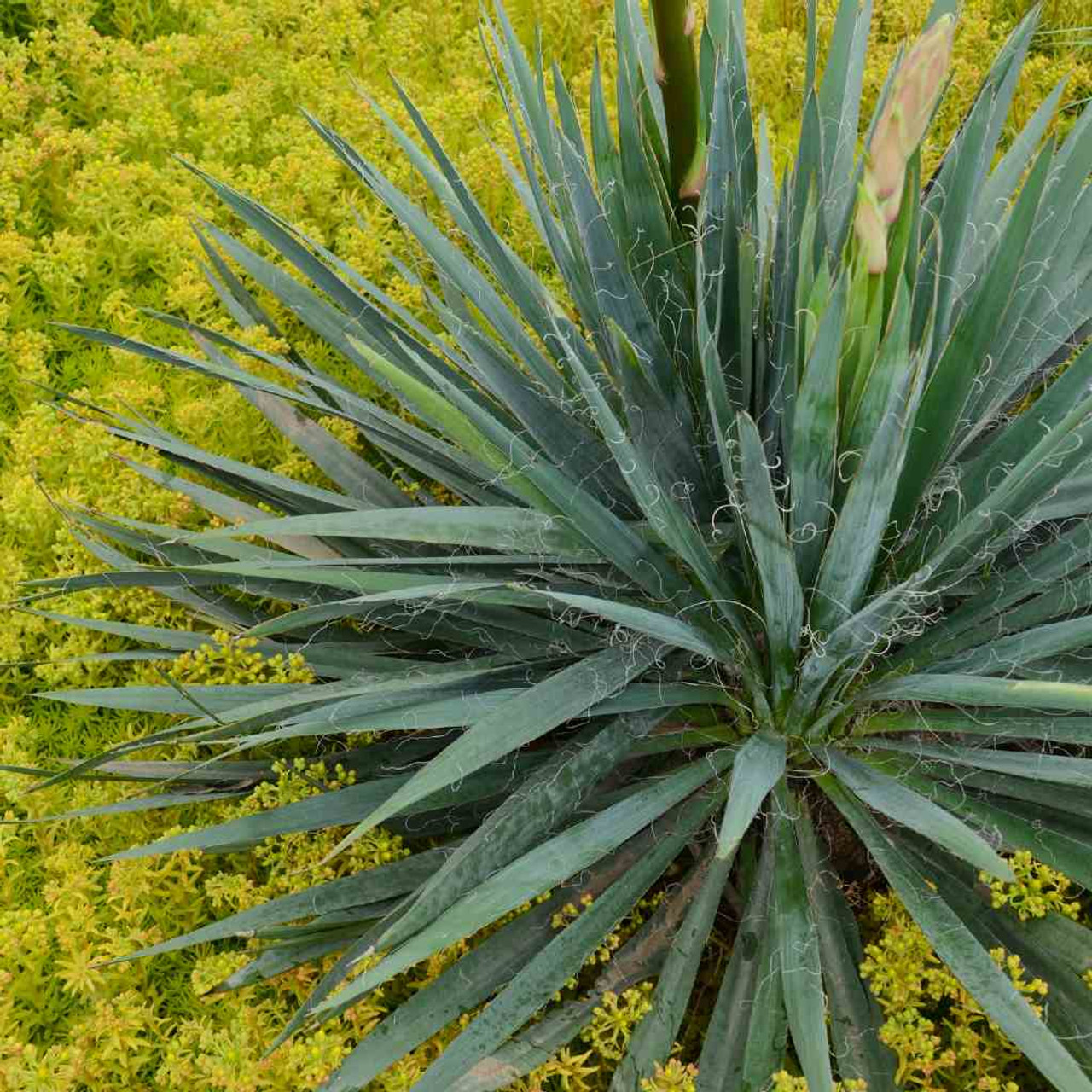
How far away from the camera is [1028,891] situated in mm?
1883

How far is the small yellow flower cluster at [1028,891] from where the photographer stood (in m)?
1.83

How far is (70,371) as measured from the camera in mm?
3260

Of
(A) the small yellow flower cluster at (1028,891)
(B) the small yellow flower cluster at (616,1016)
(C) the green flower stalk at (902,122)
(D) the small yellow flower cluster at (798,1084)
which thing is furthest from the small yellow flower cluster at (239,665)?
(C) the green flower stalk at (902,122)

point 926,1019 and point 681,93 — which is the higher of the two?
point 681,93

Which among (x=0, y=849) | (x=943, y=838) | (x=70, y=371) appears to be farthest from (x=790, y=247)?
(x=70, y=371)

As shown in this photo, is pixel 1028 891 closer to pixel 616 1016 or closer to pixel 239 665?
pixel 616 1016

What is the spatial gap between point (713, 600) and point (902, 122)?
76 cm

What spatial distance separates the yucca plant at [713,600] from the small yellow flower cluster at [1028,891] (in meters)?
0.04

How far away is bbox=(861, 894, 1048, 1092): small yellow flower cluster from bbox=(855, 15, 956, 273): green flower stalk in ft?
3.61

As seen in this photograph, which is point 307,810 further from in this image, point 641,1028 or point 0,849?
point 0,849

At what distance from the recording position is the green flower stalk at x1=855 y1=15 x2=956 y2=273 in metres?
1.15

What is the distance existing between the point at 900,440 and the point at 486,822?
809 mm

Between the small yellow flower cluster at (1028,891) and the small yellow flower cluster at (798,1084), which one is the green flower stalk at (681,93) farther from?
the small yellow flower cluster at (798,1084)

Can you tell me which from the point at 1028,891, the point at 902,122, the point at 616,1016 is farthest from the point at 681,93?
the point at 616,1016
